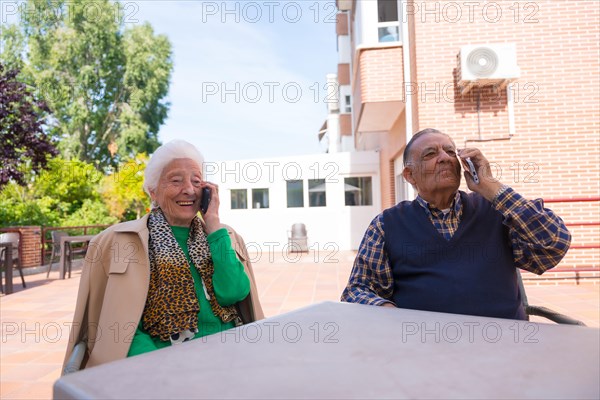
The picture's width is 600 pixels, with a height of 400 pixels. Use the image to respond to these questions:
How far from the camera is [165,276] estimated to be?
1839 millimetres

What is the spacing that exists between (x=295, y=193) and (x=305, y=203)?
0.53 m

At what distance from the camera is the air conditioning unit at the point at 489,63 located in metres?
6.27

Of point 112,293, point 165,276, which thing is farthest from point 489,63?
point 112,293

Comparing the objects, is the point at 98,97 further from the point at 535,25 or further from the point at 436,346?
the point at 436,346

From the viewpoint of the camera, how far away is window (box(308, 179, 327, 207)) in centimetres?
1462

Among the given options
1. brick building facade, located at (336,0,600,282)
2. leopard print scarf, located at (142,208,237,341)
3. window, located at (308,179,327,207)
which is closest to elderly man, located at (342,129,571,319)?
leopard print scarf, located at (142,208,237,341)

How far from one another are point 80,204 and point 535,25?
1529 centimetres

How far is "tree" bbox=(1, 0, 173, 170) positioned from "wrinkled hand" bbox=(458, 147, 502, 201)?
22641 millimetres

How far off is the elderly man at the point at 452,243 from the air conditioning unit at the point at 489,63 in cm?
493

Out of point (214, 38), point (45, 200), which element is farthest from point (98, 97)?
A: point (214, 38)

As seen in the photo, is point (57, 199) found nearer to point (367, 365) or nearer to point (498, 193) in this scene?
point (498, 193)

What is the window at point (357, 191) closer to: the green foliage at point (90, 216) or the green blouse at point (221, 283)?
the green foliage at point (90, 216)

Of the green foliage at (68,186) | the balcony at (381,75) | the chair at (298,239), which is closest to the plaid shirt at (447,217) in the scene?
the balcony at (381,75)

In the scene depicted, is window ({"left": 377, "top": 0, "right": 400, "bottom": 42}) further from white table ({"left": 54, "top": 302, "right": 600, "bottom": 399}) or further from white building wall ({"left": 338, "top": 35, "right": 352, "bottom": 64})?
white building wall ({"left": 338, "top": 35, "right": 352, "bottom": 64})
